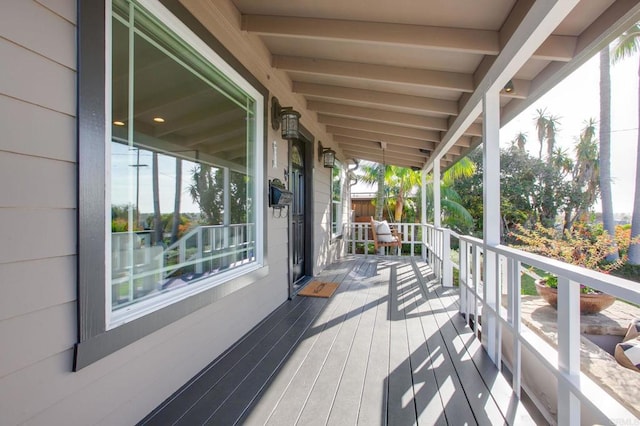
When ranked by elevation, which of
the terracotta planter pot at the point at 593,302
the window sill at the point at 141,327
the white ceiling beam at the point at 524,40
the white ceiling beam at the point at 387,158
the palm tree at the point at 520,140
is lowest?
the terracotta planter pot at the point at 593,302

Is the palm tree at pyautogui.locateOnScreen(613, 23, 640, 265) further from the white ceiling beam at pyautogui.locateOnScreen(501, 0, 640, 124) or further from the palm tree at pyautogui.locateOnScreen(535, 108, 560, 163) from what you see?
the palm tree at pyautogui.locateOnScreen(535, 108, 560, 163)

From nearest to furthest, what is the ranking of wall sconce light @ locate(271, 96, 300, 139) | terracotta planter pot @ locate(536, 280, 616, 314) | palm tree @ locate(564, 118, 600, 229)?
1. terracotta planter pot @ locate(536, 280, 616, 314)
2. wall sconce light @ locate(271, 96, 300, 139)
3. palm tree @ locate(564, 118, 600, 229)

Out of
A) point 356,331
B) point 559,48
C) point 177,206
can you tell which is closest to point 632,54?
point 559,48

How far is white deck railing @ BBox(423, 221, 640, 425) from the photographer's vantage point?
3.90 feet

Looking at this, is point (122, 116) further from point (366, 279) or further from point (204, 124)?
point (366, 279)

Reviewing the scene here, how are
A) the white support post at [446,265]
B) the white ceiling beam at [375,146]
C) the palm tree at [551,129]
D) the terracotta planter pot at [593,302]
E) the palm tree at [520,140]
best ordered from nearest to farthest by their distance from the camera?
the terracotta planter pot at [593,302], the white support post at [446,265], the white ceiling beam at [375,146], the palm tree at [551,129], the palm tree at [520,140]

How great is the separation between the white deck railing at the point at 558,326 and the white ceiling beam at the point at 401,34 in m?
1.37

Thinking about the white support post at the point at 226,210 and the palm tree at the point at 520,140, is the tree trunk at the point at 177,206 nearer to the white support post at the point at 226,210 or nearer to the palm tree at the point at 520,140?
the white support post at the point at 226,210

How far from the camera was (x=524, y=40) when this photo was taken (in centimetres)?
180

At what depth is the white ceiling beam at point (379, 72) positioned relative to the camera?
285cm

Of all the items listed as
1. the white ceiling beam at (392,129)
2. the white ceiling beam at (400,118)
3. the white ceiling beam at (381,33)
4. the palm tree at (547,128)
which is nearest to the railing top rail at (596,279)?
the white ceiling beam at (381,33)

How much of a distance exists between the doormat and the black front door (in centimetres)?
21

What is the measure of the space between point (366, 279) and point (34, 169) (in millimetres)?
4448

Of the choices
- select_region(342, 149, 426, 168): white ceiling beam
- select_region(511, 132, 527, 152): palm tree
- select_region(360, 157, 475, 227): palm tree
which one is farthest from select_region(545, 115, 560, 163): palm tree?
select_region(342, 149, 426, 168): white ceiling beam
